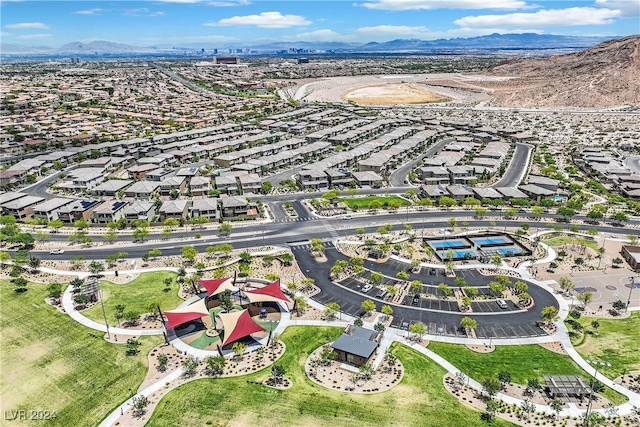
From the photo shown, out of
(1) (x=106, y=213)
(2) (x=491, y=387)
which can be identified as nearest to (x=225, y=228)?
(1) (x=106, y=213)

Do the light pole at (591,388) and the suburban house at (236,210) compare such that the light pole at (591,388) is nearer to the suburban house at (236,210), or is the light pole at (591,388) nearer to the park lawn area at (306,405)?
the park lawn area at (306,405)

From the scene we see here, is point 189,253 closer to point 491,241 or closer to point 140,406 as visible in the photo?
point 140,406

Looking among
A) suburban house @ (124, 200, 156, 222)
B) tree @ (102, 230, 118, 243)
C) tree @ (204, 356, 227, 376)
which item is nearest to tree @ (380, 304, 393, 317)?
tree @ (204, 356, 227, 376)

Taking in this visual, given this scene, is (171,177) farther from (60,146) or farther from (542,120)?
(542,120)

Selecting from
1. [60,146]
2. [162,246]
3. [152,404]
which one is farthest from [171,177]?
[152,404]

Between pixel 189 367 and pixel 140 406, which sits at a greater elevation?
pixel 189 367

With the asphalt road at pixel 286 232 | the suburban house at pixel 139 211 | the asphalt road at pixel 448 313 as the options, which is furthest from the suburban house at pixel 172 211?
the asphalt road at pixel 448 313
